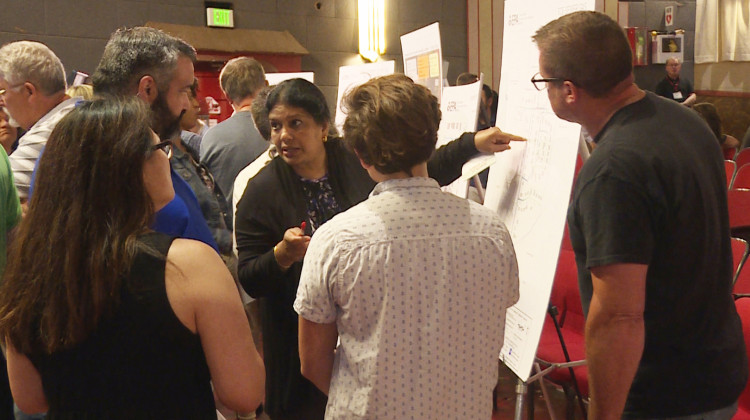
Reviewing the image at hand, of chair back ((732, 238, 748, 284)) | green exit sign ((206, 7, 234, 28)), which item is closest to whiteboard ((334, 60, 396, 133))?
chair back ((732, 238, 748, 284))

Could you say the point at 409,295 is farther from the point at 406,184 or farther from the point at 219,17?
the point at 219,17

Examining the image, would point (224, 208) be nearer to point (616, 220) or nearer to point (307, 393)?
point (307, 393)

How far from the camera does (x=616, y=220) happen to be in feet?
4.80

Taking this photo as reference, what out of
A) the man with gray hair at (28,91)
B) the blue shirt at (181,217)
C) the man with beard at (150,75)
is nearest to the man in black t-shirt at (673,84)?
the man with gray hair at (28,91)

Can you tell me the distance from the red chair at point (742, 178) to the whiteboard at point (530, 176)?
10.4ft

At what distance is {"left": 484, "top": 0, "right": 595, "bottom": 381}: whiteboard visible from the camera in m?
2.00

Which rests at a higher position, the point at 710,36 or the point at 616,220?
the point at 710,36

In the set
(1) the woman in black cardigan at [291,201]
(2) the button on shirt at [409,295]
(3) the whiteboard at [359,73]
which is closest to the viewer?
(2) the button on shirt at [409,295]

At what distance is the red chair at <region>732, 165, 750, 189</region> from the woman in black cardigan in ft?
11.0

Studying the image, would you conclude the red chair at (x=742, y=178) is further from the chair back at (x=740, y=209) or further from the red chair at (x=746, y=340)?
the red chair at (x=746, y=340)

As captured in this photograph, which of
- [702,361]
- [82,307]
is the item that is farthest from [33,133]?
[702,361]

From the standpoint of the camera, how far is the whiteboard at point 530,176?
2.00 meters

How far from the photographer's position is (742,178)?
492 cm

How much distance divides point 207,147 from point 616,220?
2712 millimetres
